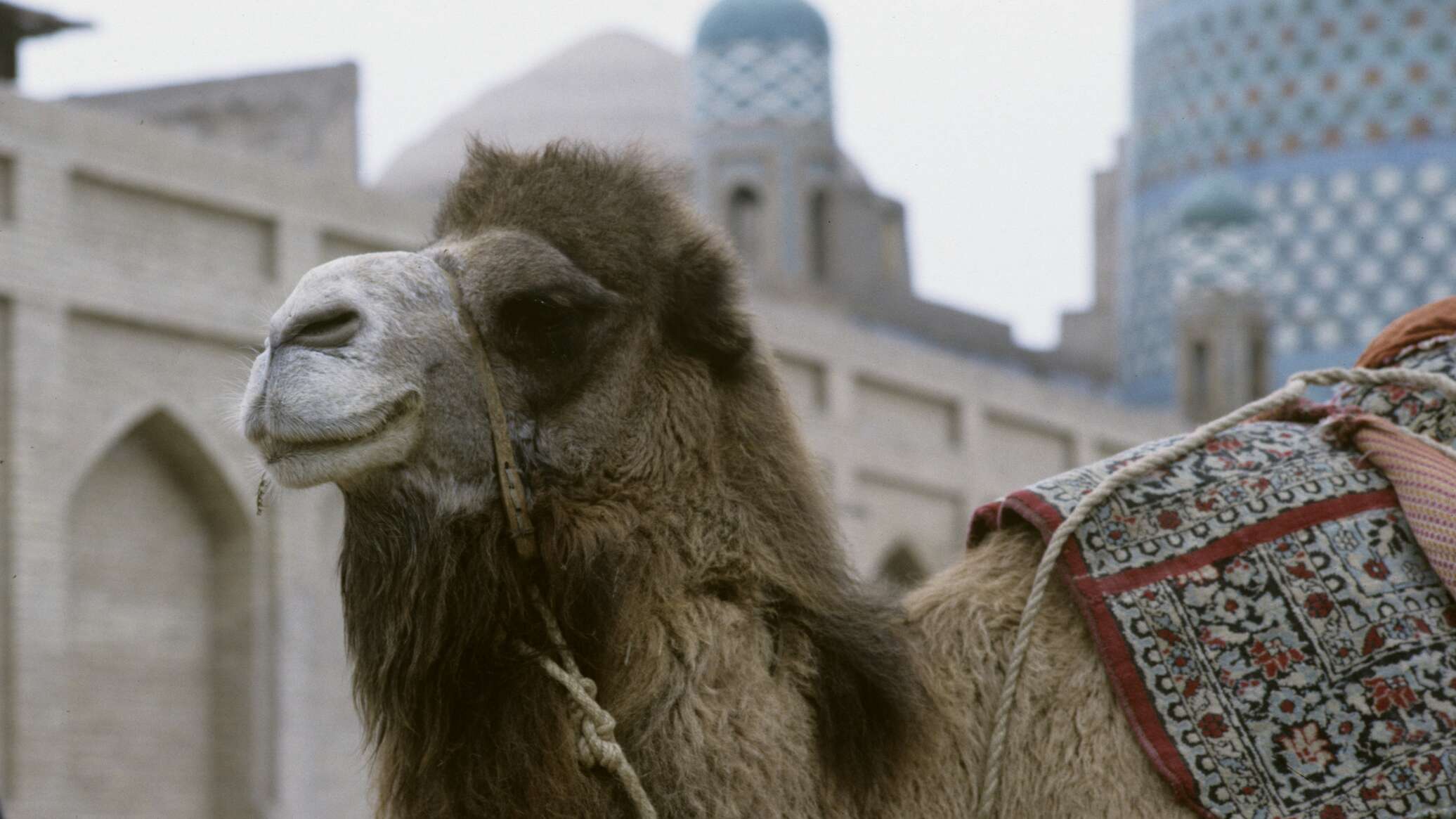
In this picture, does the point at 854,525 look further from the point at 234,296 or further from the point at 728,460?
the point at 728,460

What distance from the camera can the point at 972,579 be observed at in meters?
2.68

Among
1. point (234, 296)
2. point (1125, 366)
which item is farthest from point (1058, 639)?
point (1125, 366)

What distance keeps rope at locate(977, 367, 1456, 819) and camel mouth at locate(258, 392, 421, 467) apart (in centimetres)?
71

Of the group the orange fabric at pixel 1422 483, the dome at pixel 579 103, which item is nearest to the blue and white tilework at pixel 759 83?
the dome at pixel 579 103

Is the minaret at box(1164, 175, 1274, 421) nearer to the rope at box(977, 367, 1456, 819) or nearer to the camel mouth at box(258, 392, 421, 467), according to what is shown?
the rope at box(977, 367, 1456, 819)

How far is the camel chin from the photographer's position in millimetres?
2266

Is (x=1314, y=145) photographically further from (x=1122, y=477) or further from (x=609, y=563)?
(x=609, y=563)

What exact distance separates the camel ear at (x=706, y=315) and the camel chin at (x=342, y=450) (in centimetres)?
33

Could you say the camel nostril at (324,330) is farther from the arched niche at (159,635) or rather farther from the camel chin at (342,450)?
the arched niche at (159,635)

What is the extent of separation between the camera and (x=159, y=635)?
14688 mm

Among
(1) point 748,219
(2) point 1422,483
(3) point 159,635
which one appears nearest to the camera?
(2) point 1422,483

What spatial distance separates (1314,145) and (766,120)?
5.34 m

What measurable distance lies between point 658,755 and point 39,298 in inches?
472

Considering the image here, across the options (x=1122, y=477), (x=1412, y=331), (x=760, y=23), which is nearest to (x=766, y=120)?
(x=760, y=23)
